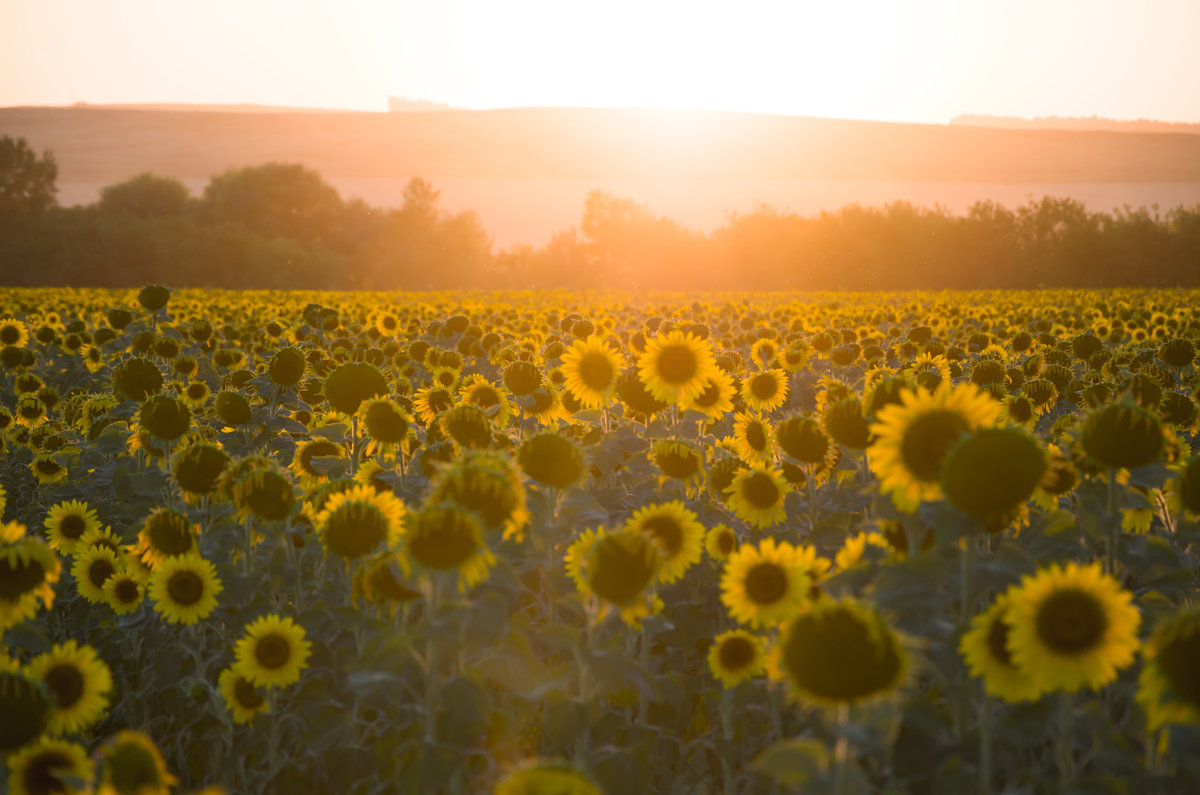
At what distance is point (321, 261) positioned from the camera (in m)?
60.4

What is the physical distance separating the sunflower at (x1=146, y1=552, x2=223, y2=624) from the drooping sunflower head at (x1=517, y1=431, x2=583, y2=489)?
1.66 m

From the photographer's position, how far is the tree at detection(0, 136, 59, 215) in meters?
68.2

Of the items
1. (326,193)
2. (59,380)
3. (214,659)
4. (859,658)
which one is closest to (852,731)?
(859,658)

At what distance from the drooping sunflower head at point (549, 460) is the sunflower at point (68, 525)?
315cm

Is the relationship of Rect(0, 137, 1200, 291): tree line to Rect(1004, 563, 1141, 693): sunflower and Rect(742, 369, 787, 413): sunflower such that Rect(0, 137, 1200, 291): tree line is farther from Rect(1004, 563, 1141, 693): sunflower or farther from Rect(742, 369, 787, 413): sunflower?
Rect(1004, 563, 1141, 693): sunflower

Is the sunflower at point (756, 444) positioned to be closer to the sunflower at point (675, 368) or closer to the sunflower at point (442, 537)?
the sunflower at point (675, 368)

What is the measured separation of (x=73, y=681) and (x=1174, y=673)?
3.46 metres

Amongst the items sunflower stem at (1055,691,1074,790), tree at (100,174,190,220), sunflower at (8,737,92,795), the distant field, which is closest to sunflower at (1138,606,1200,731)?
sunflower stem at (1055,691,1074,790)

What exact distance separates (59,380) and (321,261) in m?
49.8

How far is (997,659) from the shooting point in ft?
8.17

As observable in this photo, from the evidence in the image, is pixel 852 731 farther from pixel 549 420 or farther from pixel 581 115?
pixel 581 115

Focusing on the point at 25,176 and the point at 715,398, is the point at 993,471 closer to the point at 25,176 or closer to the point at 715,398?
the point at 715,398

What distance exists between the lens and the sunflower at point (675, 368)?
5.29 meters

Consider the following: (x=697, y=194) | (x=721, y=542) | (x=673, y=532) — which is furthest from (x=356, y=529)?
(x=697, y=194)
